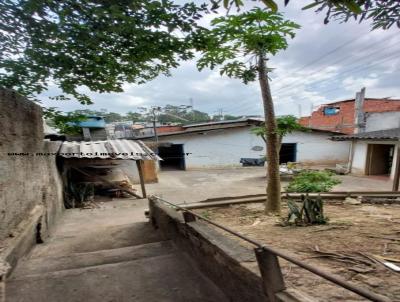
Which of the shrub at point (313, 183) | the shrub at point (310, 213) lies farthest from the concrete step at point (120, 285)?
the shrub at point (313, 183)

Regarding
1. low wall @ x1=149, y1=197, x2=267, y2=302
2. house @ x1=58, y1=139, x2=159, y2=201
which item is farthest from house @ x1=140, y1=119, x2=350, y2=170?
low wall @ x1=149, y1=197, x2=267, y2=302

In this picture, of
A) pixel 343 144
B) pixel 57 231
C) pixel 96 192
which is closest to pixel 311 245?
pixel 57 231

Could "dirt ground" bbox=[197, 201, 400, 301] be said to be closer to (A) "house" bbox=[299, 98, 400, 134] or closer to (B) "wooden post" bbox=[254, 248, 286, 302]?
(B) "wooden post" bbox=[254, 248, 286, 302]

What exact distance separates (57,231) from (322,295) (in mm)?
6207

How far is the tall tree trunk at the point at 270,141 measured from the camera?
6.15 m

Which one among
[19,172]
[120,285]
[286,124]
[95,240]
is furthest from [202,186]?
[120,285]

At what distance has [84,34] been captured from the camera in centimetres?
317

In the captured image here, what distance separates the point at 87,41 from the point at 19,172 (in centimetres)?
208

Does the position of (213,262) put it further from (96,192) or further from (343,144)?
(343,144)

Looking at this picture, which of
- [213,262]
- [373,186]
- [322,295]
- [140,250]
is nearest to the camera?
[322,295]

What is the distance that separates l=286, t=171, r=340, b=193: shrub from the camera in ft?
25.9

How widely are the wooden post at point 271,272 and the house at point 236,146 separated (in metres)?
19.3

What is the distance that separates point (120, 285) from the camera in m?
3.00

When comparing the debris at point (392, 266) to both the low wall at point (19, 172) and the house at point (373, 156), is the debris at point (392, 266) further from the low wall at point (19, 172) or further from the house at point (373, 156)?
the house at point (373, 156)
